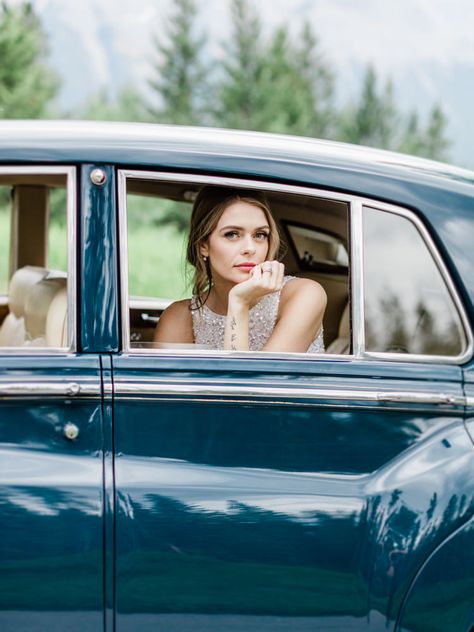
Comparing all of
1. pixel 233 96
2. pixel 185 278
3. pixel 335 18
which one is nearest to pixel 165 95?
pixel 233 96

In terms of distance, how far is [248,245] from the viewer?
8.57 feet

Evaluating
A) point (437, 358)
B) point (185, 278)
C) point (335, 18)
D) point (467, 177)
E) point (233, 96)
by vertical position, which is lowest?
point (437, 358)

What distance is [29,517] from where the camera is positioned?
209 cm

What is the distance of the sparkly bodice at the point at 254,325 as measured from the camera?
8.47 feet

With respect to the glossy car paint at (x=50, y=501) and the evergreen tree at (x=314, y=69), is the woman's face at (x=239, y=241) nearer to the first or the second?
the glossy car paint at (x=50, y=501)

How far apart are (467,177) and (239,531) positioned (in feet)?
3.98

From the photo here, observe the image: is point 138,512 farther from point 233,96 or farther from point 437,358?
point 233,96

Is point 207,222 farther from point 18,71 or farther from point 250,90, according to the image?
point 250,90

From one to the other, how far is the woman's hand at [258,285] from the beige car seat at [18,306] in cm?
81

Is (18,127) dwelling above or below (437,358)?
above

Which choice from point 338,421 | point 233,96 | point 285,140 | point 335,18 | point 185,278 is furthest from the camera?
point 335,18

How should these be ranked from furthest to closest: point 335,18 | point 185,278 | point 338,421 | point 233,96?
1. point 335,18
2. point 233,96
3. point 185,278
4. point 338,421

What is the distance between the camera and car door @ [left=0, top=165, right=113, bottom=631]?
6.85 ft

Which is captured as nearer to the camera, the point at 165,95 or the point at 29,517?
the point at 29,517
